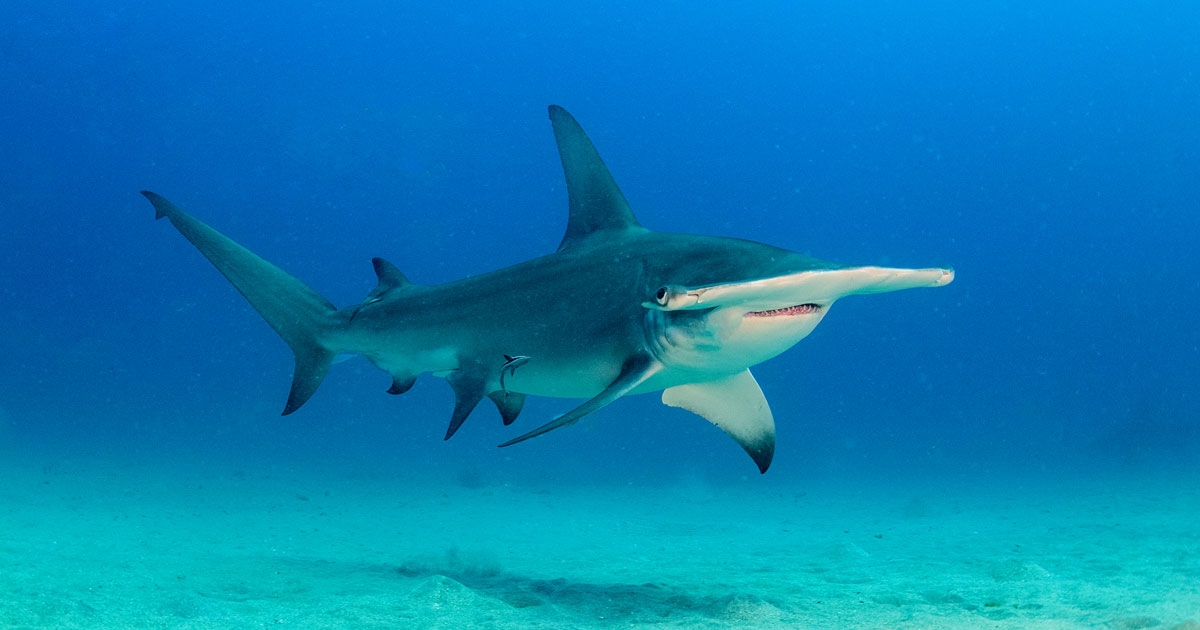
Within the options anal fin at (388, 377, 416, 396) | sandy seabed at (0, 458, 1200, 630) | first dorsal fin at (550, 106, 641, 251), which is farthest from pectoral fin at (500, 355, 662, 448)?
anal fin at (388, 377, 416, 396)

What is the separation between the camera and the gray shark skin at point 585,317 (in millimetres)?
3279

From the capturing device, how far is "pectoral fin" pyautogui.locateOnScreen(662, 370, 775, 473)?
439 centimetres

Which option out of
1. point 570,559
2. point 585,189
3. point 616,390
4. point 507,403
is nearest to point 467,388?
point 507,403

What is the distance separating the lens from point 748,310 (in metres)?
3.26

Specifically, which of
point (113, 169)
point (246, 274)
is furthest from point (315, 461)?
point (113, 169)

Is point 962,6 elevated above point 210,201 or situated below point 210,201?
above

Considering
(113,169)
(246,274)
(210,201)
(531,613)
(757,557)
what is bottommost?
(531,613)

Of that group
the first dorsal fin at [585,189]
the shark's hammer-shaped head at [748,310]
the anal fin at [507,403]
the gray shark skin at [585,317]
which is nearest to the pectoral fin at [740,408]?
the gray shark skin at [585,317]

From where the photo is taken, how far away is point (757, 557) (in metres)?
6.96

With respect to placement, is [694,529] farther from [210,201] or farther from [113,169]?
[113,169]

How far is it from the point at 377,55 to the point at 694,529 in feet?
263

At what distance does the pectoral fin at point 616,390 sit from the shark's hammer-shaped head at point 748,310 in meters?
0.09

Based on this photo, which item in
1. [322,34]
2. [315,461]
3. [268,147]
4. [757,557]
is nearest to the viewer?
[757,557]

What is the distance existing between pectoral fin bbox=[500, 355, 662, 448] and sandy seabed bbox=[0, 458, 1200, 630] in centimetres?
96
